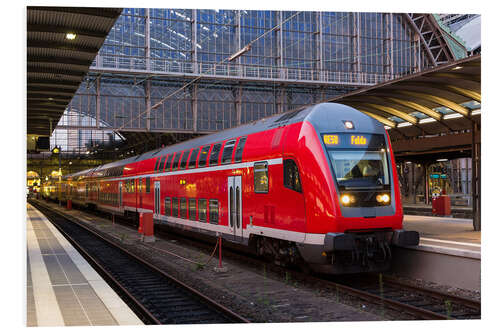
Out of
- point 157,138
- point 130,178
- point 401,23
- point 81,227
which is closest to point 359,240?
point 130,178

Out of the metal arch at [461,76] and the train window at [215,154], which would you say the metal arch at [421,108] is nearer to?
the metal arch at [461,76]

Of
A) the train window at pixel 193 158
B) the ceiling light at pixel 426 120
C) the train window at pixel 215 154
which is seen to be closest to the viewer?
the train window at pixel 215 154

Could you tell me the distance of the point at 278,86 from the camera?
43531mm

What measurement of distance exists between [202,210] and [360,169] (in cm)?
712

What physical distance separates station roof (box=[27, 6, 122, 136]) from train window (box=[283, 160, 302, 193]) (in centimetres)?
502

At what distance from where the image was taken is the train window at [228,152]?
1482cm

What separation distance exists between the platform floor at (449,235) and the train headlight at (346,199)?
8.14 feet

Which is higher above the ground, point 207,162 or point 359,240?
point 207,162

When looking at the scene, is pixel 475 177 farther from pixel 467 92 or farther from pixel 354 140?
pixel 354 140

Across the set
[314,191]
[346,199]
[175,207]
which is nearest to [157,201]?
[175,207]

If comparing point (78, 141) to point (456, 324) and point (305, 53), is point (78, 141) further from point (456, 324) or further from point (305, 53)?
point (456, 324)

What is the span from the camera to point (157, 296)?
1126 centimetres

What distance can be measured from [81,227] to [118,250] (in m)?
11.1

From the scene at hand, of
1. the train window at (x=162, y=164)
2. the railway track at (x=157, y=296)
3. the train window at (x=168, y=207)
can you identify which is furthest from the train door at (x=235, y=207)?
the train window at (x=162, y=164)
